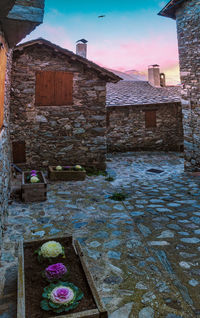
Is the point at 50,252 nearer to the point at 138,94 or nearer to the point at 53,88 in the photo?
the point at 53,88

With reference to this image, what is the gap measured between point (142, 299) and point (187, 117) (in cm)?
739

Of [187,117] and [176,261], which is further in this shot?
[187,117]

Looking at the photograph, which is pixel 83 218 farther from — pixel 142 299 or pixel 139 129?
pixel 139 129

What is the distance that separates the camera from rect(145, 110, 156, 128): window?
1478 cm

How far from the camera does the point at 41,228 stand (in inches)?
161

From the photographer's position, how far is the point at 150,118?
1484cm

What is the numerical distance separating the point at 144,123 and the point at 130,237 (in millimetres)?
11794

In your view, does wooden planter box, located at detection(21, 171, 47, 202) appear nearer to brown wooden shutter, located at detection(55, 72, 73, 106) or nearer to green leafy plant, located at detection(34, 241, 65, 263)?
green leafy plant, located at detection(34, 241, 65, 263)

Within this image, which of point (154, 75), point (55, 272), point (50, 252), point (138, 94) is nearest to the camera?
point (55, 272)

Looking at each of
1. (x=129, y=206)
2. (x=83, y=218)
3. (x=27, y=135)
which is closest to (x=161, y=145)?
(x=27, y=135)

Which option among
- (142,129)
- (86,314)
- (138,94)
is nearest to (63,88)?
(142,129)

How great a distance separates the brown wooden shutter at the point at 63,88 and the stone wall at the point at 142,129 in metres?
5.97

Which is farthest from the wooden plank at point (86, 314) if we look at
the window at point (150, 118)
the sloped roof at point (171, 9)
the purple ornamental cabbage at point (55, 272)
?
the window at point (150, 118)

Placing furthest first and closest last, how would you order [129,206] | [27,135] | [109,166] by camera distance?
1. [109,166]
2. [27,135]
3. [129,206]
